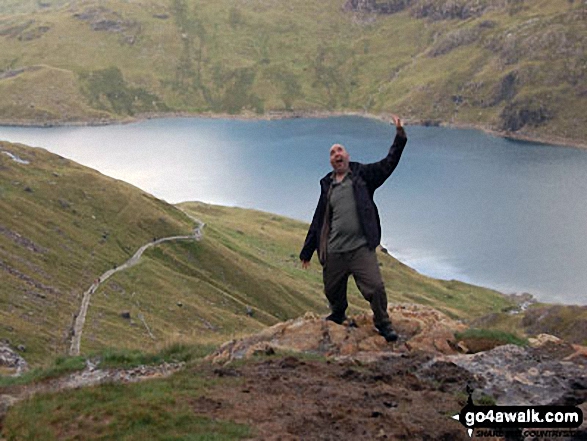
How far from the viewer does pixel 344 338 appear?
20562 mm

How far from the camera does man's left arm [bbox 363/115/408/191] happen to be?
17531 mm

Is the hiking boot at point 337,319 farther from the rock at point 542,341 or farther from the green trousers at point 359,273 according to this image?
the rock at point 542,341

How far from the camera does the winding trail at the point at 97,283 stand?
53688 mm

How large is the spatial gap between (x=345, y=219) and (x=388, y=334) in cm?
445

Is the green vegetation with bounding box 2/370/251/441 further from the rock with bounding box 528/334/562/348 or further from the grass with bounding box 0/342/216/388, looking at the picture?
the rock with bounding box 528/334/562/348

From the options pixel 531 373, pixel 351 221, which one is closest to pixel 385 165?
pixel 351 221

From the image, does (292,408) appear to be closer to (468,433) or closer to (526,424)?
(468,433)

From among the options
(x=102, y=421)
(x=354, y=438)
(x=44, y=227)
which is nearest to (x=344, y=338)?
(x=354, y=438)

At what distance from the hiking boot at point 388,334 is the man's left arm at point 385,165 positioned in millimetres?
4873

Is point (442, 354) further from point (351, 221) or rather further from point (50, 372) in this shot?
point (50, 372)

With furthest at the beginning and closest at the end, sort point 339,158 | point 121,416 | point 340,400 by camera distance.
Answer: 1. point 339,158
2. point 340,400
3. point 121,416

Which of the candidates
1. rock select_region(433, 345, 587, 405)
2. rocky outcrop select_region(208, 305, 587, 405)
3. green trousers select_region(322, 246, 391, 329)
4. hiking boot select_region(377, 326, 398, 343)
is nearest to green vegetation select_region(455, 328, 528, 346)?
rocky outcrop select_region(208, 305, 587, 405)

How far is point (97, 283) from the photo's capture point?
7325 centimetres

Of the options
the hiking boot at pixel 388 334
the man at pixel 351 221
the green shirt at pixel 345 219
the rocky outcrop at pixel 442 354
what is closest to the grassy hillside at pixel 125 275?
the rocky outcrop at pixel 442 354
